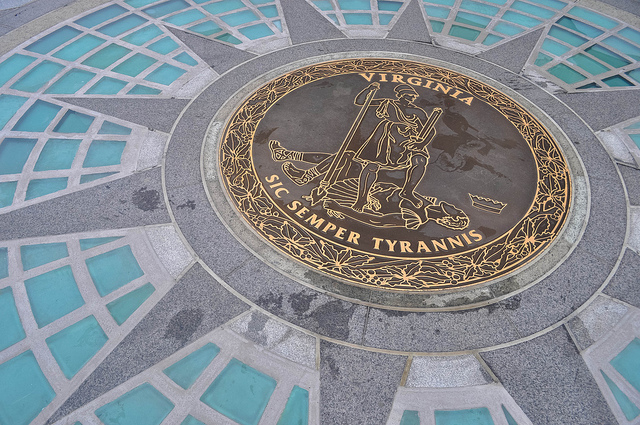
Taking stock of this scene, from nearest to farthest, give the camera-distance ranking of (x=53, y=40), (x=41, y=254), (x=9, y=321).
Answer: (x=9, y=321), (x=41, y=254), (x=53, y=40)

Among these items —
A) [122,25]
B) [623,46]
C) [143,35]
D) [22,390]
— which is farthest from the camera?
[122,25]

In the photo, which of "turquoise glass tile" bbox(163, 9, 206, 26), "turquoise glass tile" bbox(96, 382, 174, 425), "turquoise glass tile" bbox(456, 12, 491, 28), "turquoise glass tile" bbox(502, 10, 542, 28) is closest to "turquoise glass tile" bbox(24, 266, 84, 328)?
"turquoise glass tile" bbox(96, 382, 174, 425)

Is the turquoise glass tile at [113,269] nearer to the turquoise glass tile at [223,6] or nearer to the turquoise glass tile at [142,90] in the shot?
the turquoise glass tile at [142,90]

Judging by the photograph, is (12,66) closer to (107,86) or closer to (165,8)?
(107,86)

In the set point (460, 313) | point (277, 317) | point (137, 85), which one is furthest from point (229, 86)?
point (460, 313)

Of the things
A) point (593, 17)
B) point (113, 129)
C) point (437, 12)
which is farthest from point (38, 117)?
point (593, 17)

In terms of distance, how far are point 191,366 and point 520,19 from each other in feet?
50.0

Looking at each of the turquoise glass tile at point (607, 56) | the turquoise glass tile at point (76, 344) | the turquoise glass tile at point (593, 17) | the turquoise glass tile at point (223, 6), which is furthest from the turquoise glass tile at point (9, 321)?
the turquoise glass tile at point (593, 17)

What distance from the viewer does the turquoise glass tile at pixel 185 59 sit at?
12820 mm

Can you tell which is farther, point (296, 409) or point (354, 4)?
point (354, 4)

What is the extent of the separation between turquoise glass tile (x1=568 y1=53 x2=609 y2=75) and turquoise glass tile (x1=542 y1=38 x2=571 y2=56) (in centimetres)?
39

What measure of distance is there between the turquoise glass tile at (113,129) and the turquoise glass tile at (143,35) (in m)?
3.95

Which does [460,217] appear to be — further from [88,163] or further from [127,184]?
[88,163]

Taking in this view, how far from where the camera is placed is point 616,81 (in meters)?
12.6
